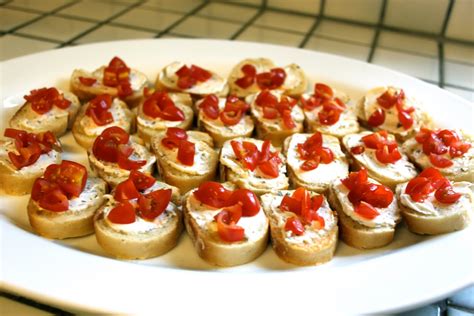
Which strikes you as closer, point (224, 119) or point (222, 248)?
point (222, 248)

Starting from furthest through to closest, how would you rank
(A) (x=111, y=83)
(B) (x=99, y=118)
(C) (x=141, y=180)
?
(A) (x=111, y=83) → (B) (x=99, y=118) → (C) (x=141, y=180)

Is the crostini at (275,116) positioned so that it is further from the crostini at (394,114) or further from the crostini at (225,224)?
the crostini at (225,224)

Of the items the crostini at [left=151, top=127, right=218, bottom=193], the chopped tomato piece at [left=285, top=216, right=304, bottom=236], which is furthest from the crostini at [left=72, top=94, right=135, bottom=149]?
the chopped tomato piece at [left=285, top=216, right=304, bottom=236]

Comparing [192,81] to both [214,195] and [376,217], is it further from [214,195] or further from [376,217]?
[376,217]

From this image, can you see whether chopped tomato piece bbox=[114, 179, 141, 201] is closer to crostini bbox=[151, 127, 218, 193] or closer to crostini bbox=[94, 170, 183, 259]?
crostini bbox=[94, 170, 183, 259]

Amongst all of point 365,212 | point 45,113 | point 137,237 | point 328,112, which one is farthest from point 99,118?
point 365,212

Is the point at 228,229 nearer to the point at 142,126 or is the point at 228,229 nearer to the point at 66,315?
the point at 66,315

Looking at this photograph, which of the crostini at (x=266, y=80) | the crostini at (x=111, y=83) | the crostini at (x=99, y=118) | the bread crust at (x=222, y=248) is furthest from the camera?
the crostini at (x=266, y=80)

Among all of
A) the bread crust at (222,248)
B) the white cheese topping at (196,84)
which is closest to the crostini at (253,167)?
the bread crust at (222,248)
